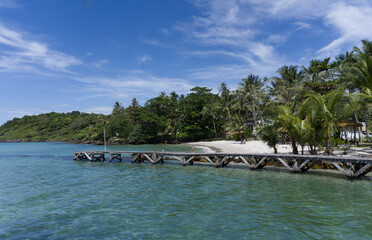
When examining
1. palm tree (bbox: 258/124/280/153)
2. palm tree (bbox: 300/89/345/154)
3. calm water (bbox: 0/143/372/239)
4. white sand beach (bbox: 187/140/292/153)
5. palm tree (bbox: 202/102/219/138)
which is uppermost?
palm tree (bbox: 202/102/219/138)

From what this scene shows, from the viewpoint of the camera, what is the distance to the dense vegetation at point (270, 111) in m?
19.2

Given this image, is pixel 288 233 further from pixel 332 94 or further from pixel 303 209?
pixel 332 94

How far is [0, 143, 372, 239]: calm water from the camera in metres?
7.44

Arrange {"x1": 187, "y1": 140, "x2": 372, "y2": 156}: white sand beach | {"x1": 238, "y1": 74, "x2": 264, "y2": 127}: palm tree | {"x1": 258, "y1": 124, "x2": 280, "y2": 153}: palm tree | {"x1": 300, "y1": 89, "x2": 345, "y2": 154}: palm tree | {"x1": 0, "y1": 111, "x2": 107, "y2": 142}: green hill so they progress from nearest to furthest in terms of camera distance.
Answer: {"x1": 300, "y1": 89, "x2": 345, "y2": 154}: palm tree, {"x1": 258, "y1": 124, "x2": 280, "y2": 153}: palm tree, {"x1": 187, "y1": 140, "x2": 372, "y2": 156}: white sand beach, {"x1": 238, "y1": 74, "x2": 264, "y2": 127}: palm tree, {"x1": 0, "y1": 111, "x2": 107, "y2": 142}: green hill

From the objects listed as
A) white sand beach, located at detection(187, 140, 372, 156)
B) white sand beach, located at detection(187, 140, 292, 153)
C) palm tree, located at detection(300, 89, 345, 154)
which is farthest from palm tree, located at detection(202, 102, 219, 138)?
palm tree, located at detection(300, 89, 345, 154)

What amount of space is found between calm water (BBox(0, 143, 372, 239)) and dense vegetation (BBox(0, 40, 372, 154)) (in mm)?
6141

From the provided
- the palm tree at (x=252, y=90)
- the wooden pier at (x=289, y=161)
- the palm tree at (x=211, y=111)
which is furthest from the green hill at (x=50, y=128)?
the wooden pier at (x=289, y=161)

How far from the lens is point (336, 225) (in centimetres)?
762

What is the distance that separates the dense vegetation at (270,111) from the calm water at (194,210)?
6.14 meters

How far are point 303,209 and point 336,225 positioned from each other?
1.69 metres

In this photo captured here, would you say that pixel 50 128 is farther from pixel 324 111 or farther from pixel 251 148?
pixel 324 111

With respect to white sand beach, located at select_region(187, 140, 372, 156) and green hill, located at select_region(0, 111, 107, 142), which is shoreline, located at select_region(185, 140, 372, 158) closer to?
white sand beach, located at select_region(187, 140, 372, 156)

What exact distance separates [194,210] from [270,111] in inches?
625

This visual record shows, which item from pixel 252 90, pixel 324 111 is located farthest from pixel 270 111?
pixel 252 90
